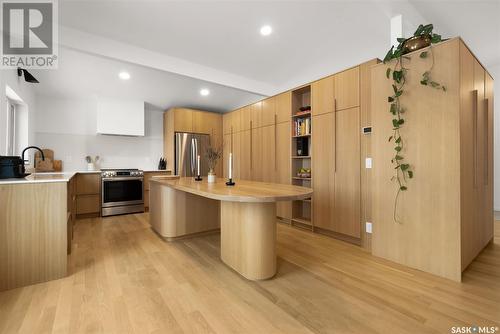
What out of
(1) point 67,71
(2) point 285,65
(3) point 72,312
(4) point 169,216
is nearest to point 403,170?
(2) point 285,65

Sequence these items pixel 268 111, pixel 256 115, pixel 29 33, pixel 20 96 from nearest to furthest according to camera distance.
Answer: pixel 29 33
pixel 20 96
pixel 268 111
pixel 256 115

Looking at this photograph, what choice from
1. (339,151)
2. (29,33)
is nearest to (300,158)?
(339,151)

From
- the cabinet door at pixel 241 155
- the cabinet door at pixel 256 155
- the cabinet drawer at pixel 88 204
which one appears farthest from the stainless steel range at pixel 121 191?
the cabinet door at pixel 256 155

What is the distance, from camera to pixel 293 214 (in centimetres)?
388

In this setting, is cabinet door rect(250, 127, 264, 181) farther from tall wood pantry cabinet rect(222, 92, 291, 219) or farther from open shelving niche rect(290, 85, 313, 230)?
open shelving niche rect(290, 85, 313, 230)

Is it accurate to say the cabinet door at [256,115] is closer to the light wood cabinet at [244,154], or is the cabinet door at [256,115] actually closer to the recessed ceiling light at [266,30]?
the light wood cabinet at [244,154]

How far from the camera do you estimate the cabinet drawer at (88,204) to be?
14.4ft

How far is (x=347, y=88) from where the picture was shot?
3.05 meters

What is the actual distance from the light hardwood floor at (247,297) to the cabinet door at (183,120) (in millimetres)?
3292

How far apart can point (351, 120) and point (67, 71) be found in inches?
168

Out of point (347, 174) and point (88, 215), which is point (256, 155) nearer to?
point (347, 174)

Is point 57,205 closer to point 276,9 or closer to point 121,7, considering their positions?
point 121,7

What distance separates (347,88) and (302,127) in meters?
0.95

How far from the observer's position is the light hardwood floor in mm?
1469
